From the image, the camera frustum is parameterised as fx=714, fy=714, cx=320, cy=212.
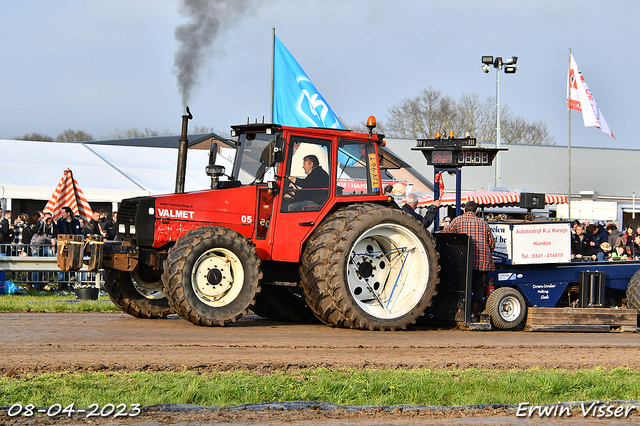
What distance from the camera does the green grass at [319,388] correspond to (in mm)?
5188

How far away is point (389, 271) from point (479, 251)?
4.79 feet

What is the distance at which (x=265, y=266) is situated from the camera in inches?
384

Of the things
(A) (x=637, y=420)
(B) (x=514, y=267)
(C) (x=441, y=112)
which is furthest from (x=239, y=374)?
(C) (x=441, y=112)

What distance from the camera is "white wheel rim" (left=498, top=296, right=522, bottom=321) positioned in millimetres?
10438

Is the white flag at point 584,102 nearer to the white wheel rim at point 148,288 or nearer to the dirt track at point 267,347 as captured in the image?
the dirt track at point 267,347

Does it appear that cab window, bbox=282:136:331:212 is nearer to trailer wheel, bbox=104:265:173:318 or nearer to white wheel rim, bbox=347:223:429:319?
white wheel rim, bbox=347:223:429:319

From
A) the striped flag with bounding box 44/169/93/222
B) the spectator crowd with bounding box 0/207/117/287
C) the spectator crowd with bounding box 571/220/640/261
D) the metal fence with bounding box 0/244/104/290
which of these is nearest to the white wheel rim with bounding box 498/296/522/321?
the spectator crowd with bounding box 571/220/640/261

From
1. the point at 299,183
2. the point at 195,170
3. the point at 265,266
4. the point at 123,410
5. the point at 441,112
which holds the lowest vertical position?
the point at 123,410

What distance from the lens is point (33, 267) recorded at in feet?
50.7

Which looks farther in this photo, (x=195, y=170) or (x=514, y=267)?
(x=195, y=170)

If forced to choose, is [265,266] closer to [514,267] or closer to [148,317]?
[148,317]

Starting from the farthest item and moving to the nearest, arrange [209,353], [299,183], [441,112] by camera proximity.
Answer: [441,112]
[299,183]
[209,353]

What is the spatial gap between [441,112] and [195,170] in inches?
1244

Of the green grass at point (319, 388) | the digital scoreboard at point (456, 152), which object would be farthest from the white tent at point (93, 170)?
the green grass at point (319, 388)
